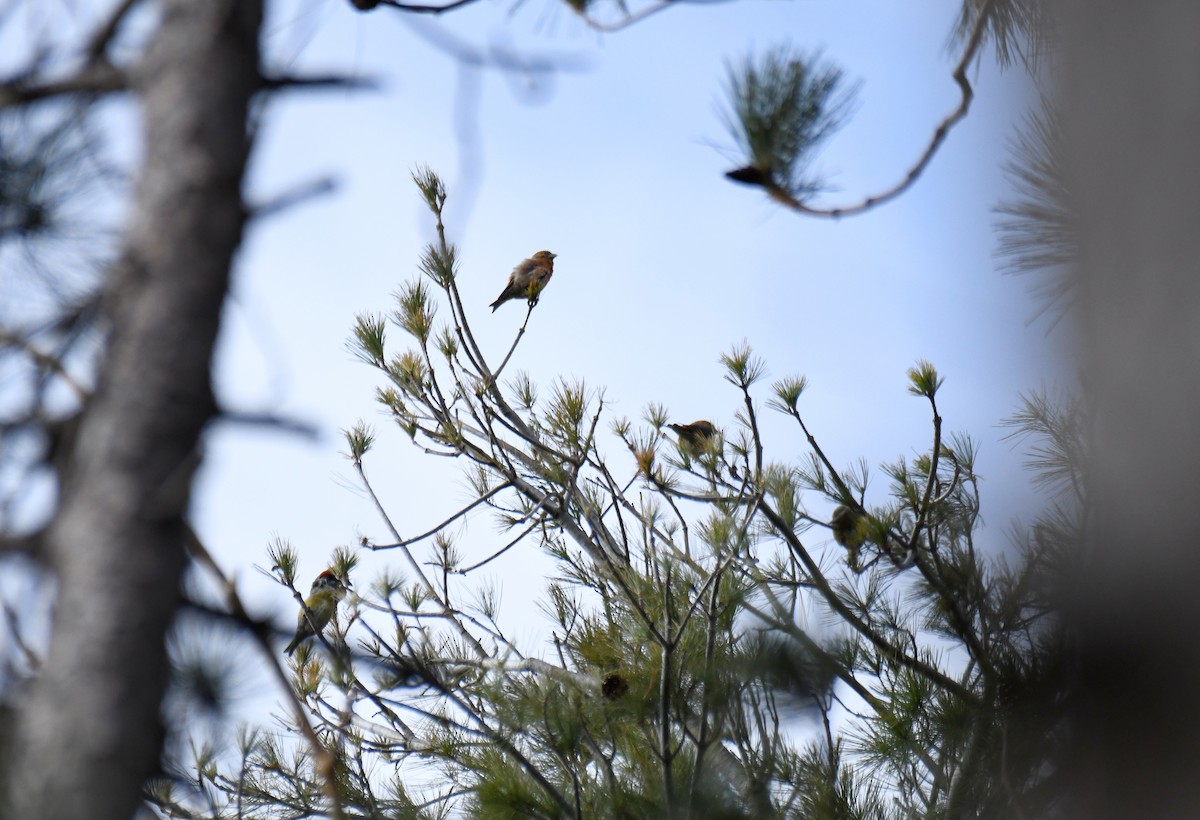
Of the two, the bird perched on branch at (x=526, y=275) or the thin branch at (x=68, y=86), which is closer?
the thin branch at (x=68, y=86)

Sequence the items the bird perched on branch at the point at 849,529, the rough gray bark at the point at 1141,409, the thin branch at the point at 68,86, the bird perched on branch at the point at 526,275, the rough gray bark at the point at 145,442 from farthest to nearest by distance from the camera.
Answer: the bird perched on branch at the point at 526,275, the bird perched on branch at the point at 849,529, the thin branch at the point at 68,86, the rough gray bark at the point at 145,442, the rough gray bark at the point at 1141,409

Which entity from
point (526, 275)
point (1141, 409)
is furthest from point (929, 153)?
point (526, 275)

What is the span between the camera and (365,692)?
295cm

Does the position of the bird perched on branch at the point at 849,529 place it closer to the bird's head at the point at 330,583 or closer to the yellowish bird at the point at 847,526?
the yellowish bird at the point at 847,526

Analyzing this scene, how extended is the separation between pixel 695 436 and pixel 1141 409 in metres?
2.73

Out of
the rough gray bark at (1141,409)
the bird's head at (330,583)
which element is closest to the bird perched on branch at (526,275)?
the bird's head at (330,583)

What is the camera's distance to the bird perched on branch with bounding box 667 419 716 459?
10.1ft

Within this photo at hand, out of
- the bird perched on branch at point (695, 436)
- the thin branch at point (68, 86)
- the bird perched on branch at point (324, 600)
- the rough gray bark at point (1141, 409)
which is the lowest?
the rough gray bark at point (1141, 409)

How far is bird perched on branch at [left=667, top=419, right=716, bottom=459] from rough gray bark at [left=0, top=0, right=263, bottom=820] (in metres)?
2.18

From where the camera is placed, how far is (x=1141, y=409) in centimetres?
47

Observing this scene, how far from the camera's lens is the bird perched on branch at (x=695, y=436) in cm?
309

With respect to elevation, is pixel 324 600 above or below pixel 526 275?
below

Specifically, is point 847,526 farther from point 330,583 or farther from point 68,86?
point 68,86

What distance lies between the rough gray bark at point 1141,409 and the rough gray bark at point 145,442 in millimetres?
782
